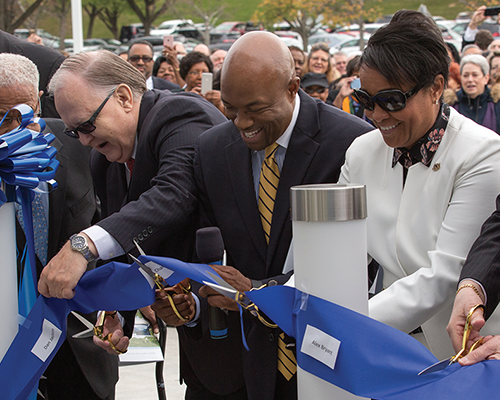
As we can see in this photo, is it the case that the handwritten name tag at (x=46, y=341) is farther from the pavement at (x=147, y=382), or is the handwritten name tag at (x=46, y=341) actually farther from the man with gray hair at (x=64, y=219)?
the pavement at (x=147, y=382)

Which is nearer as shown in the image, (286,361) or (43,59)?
(286,361)

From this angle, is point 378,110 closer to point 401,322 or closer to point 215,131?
point 401,322

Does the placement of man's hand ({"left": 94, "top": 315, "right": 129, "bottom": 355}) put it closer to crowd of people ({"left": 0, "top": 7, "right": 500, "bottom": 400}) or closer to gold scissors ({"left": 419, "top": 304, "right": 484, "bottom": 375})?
crowd of people ({"left": 0, "top": 7, "right": 500, "bottom": 400})

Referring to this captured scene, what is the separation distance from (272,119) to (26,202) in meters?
0.96

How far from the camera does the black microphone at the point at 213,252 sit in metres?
1.78

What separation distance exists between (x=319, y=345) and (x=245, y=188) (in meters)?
1.19

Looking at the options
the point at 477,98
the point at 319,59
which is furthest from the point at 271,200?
the point at 319,59

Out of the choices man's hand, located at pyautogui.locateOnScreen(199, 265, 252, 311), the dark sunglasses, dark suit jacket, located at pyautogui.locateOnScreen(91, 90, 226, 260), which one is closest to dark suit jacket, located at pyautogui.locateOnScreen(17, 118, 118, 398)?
dark suit jacket, located at pyautogui.locateOnScreen(91, 90, 226, 260)

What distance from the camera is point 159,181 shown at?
2527mm

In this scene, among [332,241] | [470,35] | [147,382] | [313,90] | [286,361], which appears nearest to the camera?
[332,241]

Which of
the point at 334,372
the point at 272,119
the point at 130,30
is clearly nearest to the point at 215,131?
the point at 272,119

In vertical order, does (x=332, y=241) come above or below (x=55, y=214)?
above

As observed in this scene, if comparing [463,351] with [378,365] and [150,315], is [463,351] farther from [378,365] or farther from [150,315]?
[150,315]

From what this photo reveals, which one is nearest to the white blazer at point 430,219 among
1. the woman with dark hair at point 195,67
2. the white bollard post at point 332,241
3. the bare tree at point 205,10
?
the white bollard post at point 332,241
